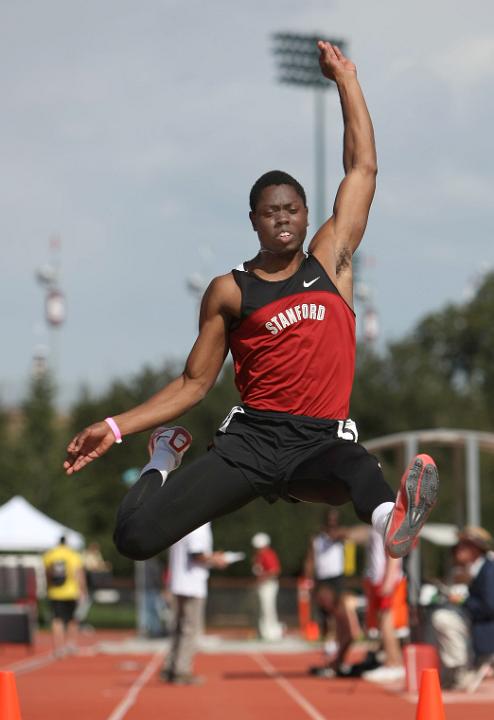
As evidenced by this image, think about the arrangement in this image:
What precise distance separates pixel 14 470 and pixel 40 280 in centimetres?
3587

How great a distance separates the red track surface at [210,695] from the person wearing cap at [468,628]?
26.7 inches

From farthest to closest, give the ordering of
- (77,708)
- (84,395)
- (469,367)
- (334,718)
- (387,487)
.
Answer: (469,367), (84,395), (77,708), (334,718), (387,487)

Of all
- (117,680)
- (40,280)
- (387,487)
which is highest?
(40,280)

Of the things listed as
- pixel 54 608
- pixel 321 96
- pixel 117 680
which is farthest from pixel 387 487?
pixel 321 96

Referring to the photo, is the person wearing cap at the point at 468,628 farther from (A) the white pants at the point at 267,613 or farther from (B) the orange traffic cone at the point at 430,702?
(A) the white pants at the point at 267,613

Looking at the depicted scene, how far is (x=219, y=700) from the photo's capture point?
13516 millimetres

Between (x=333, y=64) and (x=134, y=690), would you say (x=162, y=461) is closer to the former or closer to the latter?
(x=333, y=64)

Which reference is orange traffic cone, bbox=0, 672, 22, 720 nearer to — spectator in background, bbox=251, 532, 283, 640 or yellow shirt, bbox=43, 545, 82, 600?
yellow shirt, bbox=43, 545, 82, 600

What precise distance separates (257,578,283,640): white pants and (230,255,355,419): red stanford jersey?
21481mm

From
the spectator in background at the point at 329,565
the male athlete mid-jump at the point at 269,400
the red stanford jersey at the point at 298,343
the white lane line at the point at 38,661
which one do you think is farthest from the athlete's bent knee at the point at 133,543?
the white lane line at the point at 38,661

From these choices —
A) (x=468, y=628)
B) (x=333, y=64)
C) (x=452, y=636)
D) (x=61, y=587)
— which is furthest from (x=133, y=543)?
(x=61, y=587)

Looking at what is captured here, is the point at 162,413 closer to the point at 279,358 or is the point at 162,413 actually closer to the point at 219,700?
the point at 279,358

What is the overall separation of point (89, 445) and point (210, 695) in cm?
840

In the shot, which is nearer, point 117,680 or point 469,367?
point 117,680
